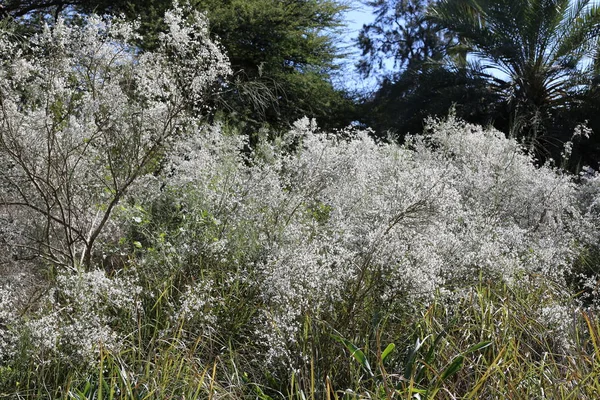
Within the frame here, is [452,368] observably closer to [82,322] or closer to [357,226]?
[357,226]

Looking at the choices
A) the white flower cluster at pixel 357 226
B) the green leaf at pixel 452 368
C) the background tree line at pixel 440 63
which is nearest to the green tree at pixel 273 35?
the background tree line at pixel 440 63

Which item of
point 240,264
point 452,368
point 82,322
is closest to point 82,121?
point 240,264

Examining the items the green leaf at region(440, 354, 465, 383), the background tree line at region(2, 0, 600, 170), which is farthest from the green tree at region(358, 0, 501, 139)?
the green leaf at region(440, 354, 465, 383)

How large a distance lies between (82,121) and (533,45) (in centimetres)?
1074

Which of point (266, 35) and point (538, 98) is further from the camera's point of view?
point (266, 35)

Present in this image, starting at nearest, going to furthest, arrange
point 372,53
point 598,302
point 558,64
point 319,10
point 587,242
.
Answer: point 598,302
point 587,242
point 558,64
point 319,10
point 372,53

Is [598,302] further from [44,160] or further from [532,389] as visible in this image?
[44,160]

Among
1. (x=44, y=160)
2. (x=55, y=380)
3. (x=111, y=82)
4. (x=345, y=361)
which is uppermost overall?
(x=111, y=82)

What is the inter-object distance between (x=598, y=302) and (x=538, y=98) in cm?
1065

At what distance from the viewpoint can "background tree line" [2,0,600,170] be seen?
12.7m

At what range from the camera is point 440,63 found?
45.3 feet

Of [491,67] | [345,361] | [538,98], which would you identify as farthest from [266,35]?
[345,361]

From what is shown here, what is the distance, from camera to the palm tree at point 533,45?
497 inches

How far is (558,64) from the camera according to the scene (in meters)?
13.3
